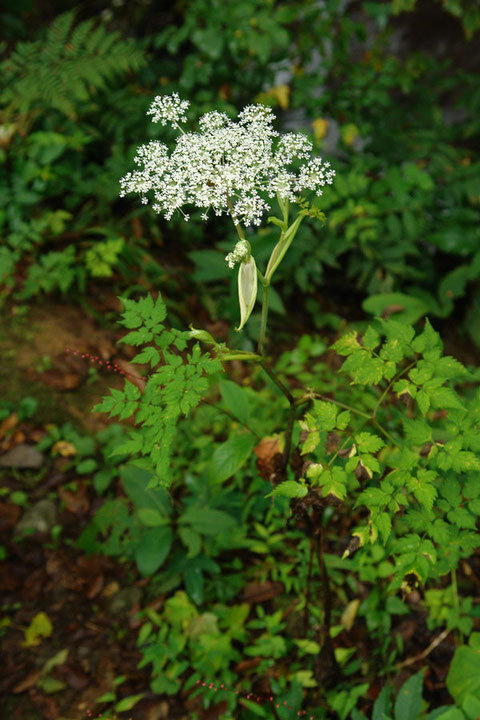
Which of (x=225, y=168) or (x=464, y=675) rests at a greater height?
(x=225, y=168)

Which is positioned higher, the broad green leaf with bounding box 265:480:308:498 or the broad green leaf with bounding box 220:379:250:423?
the broad green leaf with bounding box 265:480:308:498

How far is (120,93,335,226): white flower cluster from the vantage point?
1020 mm

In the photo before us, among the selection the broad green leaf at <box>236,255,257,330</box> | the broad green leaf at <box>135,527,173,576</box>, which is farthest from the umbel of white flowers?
the broad green leaf at <box>135,527,173,576</box>

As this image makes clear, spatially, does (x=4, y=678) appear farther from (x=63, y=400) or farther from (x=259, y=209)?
(x=259, y=209)

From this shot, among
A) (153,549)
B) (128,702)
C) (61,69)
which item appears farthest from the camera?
(61,69)

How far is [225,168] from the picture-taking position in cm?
102

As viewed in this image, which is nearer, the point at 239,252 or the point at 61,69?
the point at 239,252

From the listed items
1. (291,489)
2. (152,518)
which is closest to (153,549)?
(152,518)

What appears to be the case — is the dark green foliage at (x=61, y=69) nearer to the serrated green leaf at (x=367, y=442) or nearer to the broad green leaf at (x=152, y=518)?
the broad green leaf at (x=152, y=518)

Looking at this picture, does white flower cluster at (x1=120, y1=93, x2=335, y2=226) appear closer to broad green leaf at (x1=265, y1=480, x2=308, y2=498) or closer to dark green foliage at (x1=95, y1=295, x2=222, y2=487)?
dark green foliage at (x1=95, y1=295, x2=222, y2=487)

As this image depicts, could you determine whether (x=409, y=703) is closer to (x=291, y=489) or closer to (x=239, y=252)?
(x=291, y=489)

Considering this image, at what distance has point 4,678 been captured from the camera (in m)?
1.99

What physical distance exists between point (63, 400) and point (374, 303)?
76.5 inches

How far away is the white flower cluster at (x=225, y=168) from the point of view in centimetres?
102
